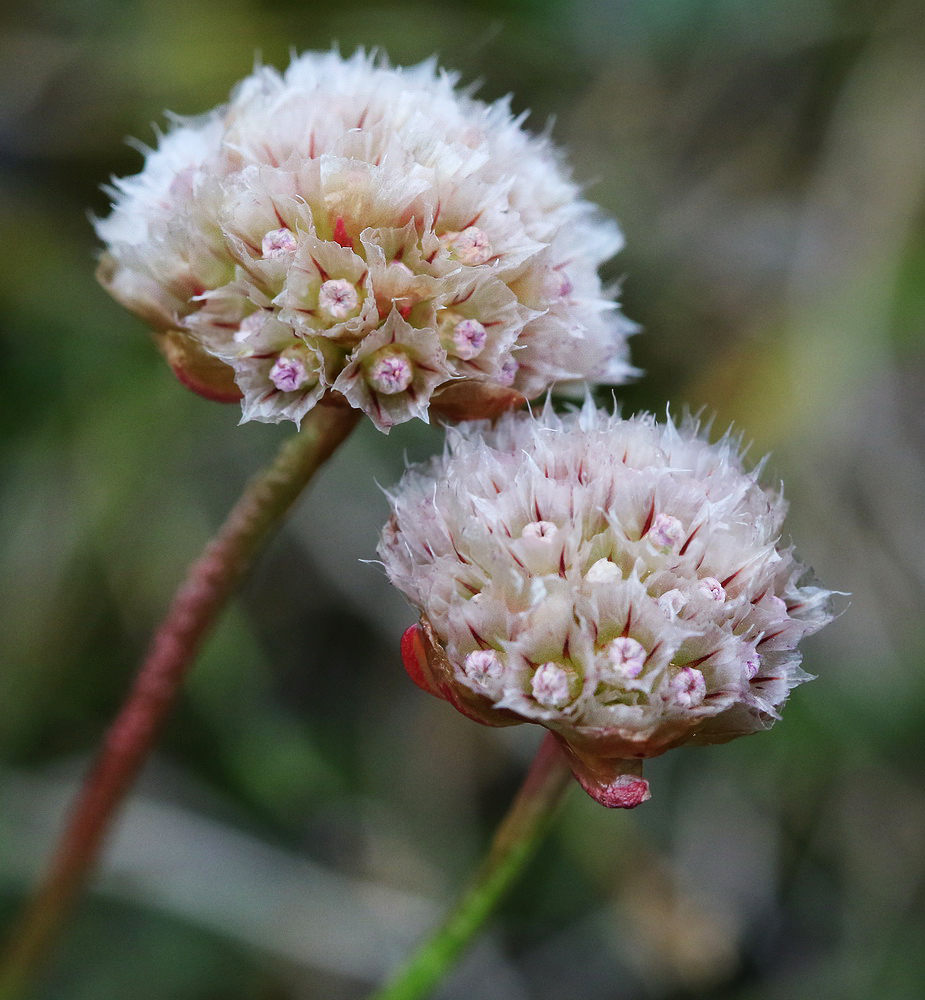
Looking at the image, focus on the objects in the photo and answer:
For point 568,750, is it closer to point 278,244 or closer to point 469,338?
point 469,338

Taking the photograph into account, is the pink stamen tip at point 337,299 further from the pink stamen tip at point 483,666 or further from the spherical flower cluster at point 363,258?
the pink stamen tip at point 483,666

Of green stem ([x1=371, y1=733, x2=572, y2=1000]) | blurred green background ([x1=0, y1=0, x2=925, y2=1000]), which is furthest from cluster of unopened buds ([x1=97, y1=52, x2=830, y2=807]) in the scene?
blurred green background ([x1=0, y1=0, x2=925, y2=1000])

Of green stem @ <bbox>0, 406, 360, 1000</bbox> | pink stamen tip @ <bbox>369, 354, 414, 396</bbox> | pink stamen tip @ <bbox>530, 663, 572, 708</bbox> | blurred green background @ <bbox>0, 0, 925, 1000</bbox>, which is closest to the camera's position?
pink stamen tip @ <bbox>530, 663, 572, 708</bbox>

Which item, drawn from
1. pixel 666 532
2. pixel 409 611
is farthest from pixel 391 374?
pixel 409 611

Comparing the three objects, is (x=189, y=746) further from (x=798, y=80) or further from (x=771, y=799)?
(x=798, y=80)

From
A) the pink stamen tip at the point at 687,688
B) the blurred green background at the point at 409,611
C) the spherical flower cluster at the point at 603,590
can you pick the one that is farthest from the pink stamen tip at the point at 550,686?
the blurred green background at the point at 409,611

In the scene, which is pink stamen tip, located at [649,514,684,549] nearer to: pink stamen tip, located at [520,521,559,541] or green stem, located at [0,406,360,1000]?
pink stamen tip, located at [520,521,559,541]
